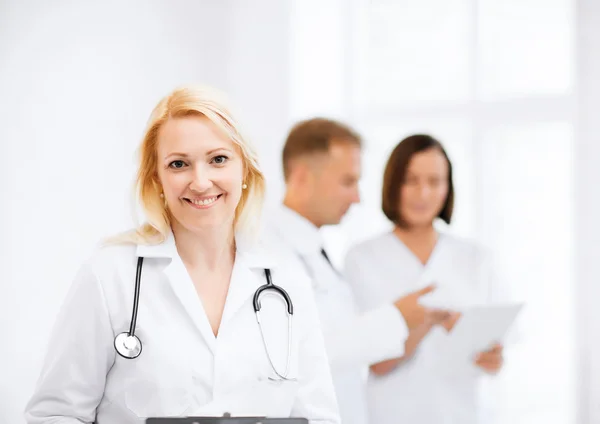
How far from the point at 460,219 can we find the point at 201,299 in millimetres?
1650

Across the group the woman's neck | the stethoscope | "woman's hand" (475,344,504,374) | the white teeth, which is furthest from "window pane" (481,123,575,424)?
the white teeth

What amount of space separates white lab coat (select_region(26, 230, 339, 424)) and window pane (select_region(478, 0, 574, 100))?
1740mm

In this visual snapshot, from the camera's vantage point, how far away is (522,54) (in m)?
2.74

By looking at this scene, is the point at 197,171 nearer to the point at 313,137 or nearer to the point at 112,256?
the point at 112,256

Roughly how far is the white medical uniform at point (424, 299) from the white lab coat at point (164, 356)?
2.55 ft

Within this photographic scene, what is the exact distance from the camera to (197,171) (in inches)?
53.3

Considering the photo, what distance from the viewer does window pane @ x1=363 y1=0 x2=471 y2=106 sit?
2908 mm

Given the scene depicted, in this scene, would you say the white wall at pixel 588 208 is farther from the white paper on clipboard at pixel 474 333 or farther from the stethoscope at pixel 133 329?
the stethoscope at pixel 133 329

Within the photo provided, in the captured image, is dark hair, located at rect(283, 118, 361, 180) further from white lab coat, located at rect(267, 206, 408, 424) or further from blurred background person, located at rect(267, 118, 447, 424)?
white lab coat, located at rect(267, 206, 408, 424)

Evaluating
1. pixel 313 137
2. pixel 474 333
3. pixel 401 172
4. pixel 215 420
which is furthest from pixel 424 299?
pixel 215 420

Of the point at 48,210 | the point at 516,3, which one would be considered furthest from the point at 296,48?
the point at 48,210

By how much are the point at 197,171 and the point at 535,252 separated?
5.86 ft

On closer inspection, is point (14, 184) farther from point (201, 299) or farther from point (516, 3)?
point (516, 3)

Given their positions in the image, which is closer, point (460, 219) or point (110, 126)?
point (110, 126)
